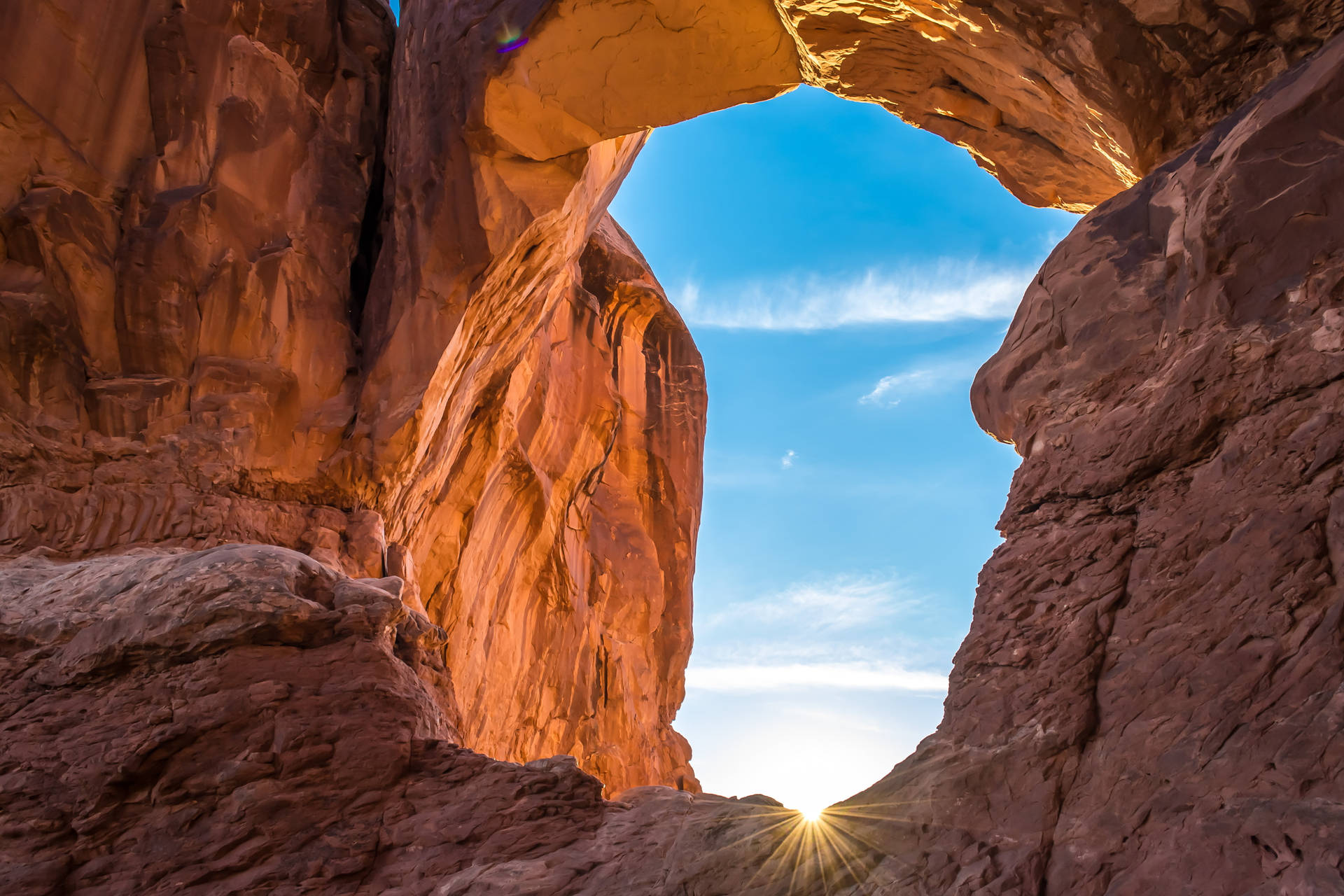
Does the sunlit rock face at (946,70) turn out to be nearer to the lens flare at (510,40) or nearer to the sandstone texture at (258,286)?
the lens flare at (510,40)

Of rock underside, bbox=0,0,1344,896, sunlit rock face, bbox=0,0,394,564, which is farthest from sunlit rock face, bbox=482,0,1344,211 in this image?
sunlit rock face, bbox=0,0,394,564

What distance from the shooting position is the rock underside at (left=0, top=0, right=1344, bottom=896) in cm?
487

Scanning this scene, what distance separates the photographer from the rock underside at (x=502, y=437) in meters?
4.87

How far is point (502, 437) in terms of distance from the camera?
16344mm

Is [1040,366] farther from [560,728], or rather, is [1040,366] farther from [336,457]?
[560,728]

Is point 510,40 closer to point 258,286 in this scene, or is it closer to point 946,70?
point 258,286

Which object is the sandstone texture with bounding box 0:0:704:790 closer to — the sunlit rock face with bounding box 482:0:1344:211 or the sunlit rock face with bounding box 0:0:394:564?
the sunlit rock face with bounding box 0:0:394:564

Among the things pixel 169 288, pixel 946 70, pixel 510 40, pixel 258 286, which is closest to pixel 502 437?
pixel 258 286

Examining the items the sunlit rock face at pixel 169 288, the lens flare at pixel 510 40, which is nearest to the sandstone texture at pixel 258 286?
the sunlit rock face at pixel 169 288

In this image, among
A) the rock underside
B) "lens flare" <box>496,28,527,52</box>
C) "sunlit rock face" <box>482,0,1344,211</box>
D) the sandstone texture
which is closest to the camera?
the rock underside

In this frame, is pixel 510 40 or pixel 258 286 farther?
pixel 510 40

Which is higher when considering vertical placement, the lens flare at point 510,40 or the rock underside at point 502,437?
the lens flare at point 510,40

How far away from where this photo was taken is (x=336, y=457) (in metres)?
11.1

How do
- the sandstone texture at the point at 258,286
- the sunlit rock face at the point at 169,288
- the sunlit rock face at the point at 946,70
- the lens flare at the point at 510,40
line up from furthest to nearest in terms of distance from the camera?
the lens flare at the point at 510,40 < the sandstone texture at the point at 258,286 < the sunlit rock face at the point at 169,288 < the sunlit rock face at the point at 946,70
